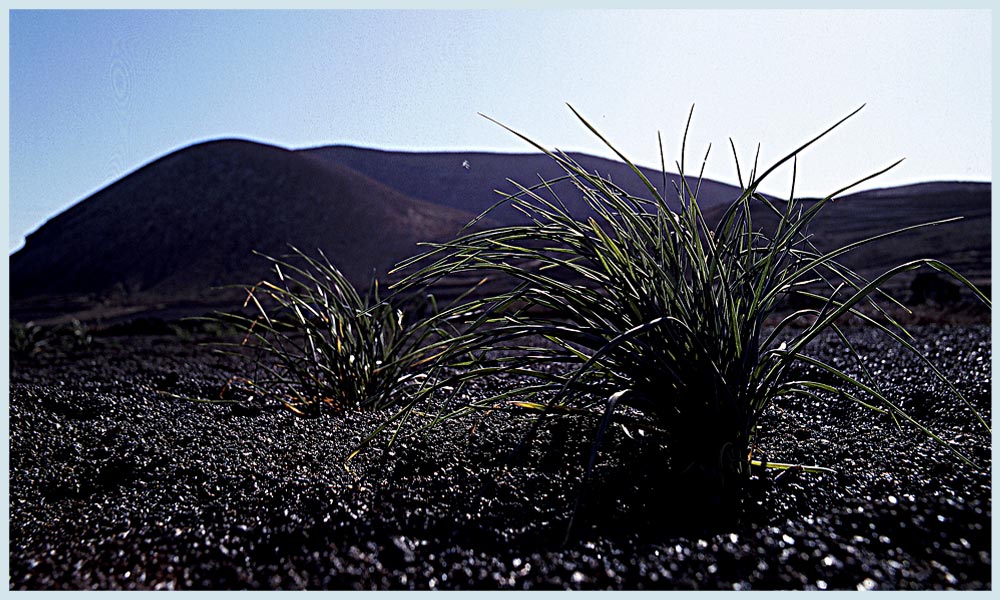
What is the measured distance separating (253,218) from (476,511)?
77.7 feet

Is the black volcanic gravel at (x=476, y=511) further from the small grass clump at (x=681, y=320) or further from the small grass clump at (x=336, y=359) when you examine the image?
the small grass clump at (x=336, y=359)

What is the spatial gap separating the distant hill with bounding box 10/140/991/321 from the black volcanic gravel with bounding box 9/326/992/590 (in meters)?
12.7

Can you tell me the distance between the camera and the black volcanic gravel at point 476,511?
88 cm

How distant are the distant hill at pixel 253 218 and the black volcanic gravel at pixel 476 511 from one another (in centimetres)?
1272

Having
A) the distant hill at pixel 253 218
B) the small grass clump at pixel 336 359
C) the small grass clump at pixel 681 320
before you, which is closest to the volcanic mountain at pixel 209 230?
the distant hill at pixel 253 218

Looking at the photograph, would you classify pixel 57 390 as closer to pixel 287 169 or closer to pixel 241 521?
pixel 241 521

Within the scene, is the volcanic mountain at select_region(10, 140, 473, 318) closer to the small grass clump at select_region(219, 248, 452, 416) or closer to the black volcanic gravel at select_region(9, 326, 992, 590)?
the small grass clump at select_region(219, 248, 452, 416)

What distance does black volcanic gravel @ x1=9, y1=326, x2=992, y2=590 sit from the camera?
0.88 metres

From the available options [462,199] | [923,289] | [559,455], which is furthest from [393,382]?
[462,199]

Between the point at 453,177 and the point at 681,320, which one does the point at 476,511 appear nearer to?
the point at 681,320

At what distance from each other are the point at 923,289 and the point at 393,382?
16.8ft

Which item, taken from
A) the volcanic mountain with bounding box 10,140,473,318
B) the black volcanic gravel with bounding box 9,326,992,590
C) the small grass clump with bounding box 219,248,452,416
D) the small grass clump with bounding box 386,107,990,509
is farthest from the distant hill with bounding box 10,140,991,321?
the small grass clump with bounding box 386,107,990,509

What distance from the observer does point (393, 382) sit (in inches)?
82.4

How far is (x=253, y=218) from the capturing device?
912 inches
